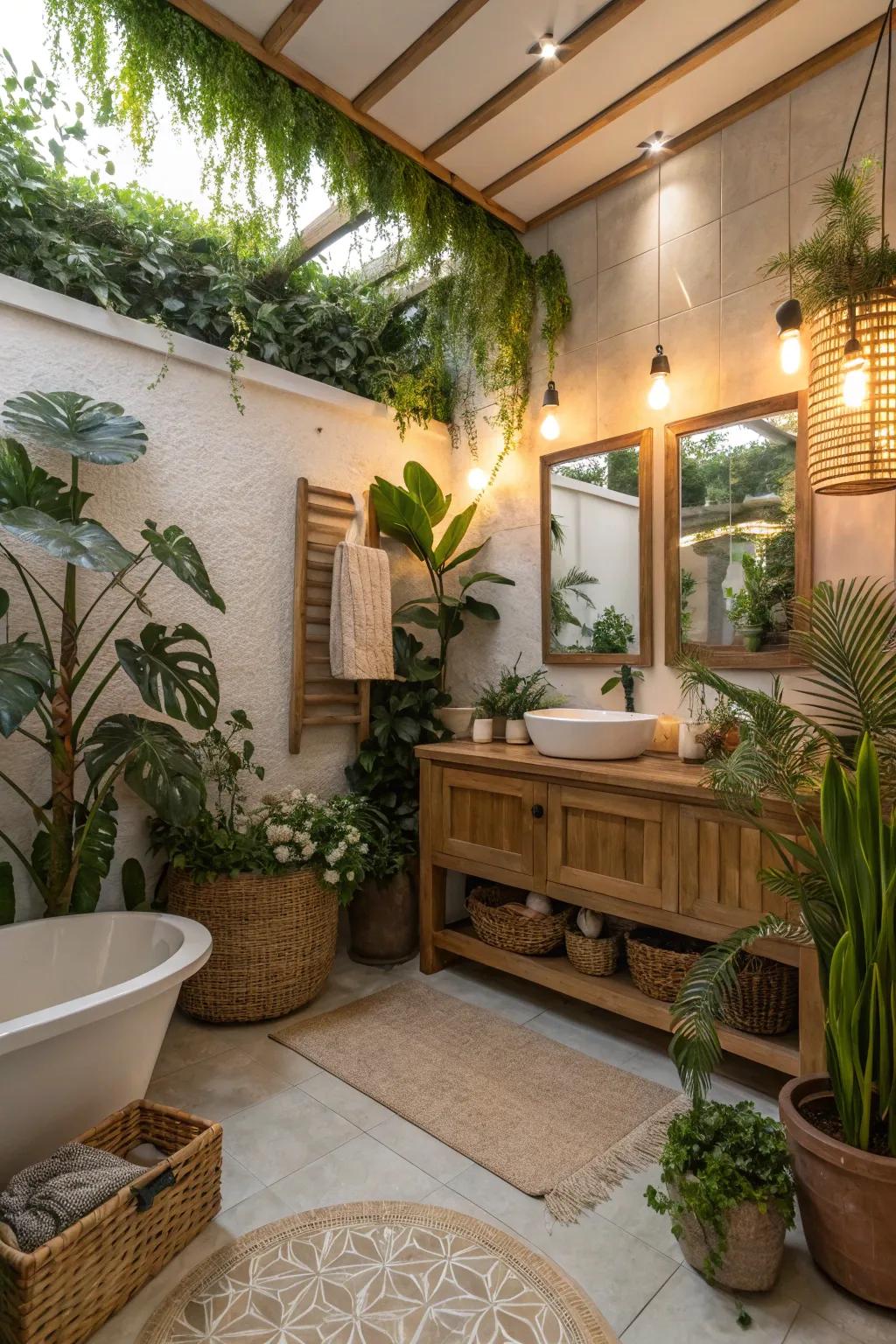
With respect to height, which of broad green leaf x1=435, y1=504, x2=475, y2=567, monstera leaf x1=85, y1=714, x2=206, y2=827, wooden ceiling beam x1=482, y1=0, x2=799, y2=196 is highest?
wooden ceiling beam x1=482, y1=0, x2=799, y2=196

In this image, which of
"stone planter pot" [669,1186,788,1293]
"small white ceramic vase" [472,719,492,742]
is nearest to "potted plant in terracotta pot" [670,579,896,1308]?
"stone planter pot" [669,1186,788,1293]

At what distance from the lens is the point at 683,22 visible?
2.19m

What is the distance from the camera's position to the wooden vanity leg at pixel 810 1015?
190cm

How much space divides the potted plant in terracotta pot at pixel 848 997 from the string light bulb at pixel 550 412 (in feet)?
4.98

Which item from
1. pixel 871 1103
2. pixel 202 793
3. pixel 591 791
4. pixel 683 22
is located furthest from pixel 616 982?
pixel 683 22

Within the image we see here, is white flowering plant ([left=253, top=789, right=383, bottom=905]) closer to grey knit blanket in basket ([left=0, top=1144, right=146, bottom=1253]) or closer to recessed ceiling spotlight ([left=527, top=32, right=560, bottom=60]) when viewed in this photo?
grey knit blanket in basket ([left=0, top=1144, right=146, bottom=1253])

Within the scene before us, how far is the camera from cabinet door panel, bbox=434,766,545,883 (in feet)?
8.50

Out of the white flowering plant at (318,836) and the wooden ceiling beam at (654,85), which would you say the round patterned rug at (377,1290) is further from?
the wooden ceiling beam at (654,85)

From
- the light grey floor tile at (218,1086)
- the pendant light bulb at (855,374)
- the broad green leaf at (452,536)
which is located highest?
the pendant light bulb at (855,374)

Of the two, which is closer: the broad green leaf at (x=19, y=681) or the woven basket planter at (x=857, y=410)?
the broad green leaf at (x=19, y=681)

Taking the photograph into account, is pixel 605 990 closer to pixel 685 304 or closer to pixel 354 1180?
pixel 354 1180

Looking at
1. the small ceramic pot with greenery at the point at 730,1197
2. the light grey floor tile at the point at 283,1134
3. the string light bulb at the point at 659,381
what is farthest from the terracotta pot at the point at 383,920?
the string light bulb at the point at 659,381

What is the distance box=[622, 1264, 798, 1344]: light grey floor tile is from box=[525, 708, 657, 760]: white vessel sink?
1.36 m

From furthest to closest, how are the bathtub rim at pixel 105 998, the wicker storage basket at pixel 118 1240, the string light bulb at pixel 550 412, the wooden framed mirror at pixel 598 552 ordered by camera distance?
1. the string light bulb at pixel 550 412
2. the wooden framed mirror at pixel 598 552
3. the bathtub rim at pixel 105 998
4. the wicker storage basket at pixel 118 1240
